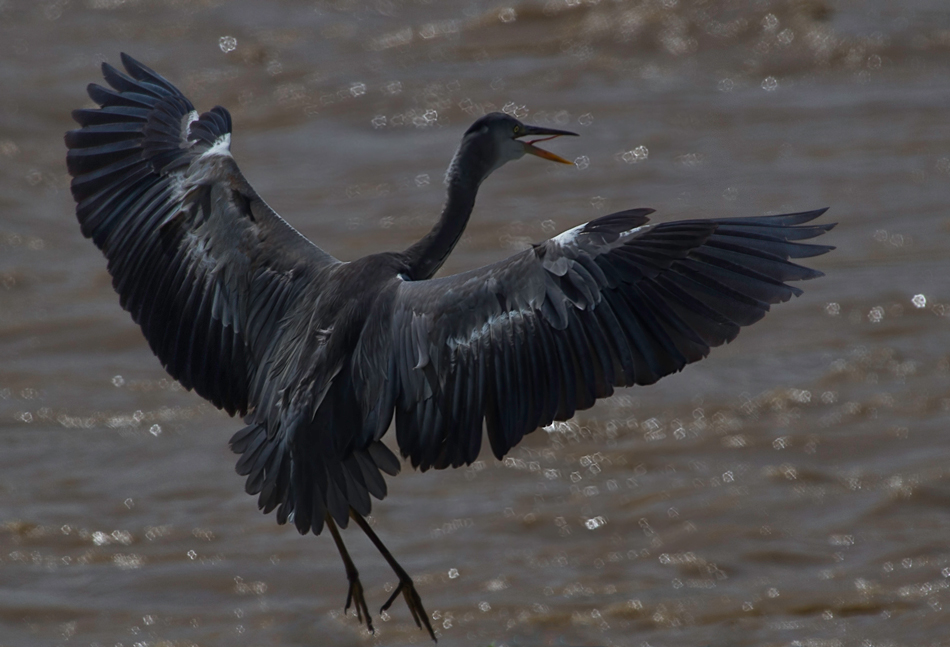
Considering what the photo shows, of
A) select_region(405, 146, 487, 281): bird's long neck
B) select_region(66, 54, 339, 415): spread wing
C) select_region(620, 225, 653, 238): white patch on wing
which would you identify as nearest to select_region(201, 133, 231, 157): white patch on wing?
select_region(66, 54, 339, 415): spread wing

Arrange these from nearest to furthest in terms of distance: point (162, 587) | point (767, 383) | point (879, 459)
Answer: point (162, 587), point (879, 459), point (767, 383)

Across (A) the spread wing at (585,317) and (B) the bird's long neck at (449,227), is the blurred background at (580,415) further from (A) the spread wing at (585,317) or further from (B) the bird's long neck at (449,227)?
(A) the spread wing at (585,317)

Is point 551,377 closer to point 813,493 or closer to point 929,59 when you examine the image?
point 813,493

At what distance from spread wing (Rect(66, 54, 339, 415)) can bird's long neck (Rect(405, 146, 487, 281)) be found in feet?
1.25

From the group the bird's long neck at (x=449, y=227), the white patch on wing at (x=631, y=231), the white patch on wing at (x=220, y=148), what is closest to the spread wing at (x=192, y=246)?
the white patch on wing at (x=220, y=148)

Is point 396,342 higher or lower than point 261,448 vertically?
higher

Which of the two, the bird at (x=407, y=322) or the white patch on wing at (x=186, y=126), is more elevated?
the white patch on wing at (x=186, y=126)

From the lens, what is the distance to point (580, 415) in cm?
979

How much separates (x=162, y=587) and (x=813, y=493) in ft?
12.8

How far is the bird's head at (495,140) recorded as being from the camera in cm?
648

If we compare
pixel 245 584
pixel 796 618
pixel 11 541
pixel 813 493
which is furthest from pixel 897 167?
pixel 11 541

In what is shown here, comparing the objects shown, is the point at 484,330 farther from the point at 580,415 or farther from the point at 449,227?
the point at 580,415

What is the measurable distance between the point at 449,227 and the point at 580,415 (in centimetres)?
377

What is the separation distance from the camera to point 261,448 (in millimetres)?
5609
